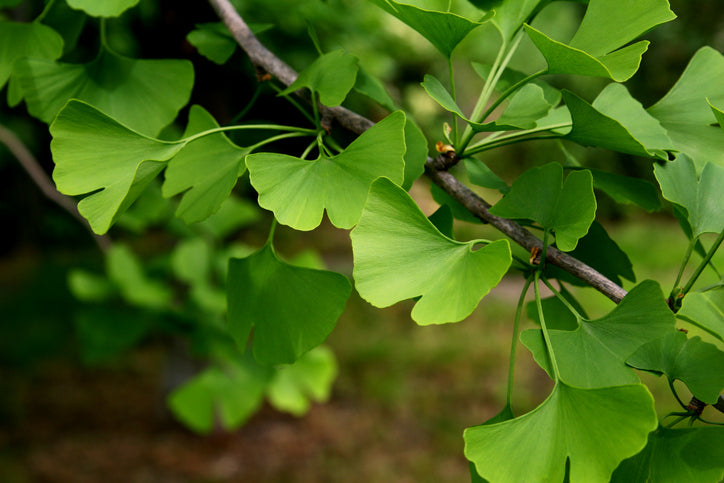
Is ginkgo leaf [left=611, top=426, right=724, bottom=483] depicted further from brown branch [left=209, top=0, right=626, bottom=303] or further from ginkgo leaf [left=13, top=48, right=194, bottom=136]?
ginkgo leaf [left=13, top=48, right=194, bottom=136]

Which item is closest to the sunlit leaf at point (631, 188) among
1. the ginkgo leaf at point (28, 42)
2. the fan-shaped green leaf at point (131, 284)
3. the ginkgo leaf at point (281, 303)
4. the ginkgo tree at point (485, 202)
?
the ginkgo tree at point (485, 202)

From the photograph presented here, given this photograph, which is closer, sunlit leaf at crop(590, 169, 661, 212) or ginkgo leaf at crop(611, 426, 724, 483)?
ginkgo leaf at crop(611, 426, 724, 483)

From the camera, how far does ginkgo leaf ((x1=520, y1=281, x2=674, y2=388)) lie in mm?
377

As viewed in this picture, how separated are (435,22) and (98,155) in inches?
9.3

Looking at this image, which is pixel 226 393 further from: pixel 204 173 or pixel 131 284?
pixel 204 173

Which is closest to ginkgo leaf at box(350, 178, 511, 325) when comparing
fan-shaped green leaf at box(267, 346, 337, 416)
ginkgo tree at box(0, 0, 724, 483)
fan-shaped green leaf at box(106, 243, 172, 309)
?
ginkgo tree at box(0, 0, 724, 483)

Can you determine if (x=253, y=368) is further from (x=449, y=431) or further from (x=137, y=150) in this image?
(x=449, y=431)

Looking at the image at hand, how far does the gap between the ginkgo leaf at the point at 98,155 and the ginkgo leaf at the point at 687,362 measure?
0.33 metres

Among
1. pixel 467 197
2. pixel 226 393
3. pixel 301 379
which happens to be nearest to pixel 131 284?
pixel 226 393

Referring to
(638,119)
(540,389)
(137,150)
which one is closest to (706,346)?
(638,119)

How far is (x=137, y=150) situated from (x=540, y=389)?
2.70 meters

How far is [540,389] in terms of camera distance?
2.82 meters

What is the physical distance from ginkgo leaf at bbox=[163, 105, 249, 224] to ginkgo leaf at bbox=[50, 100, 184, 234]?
0.05 meters

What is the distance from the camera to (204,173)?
48 cm
